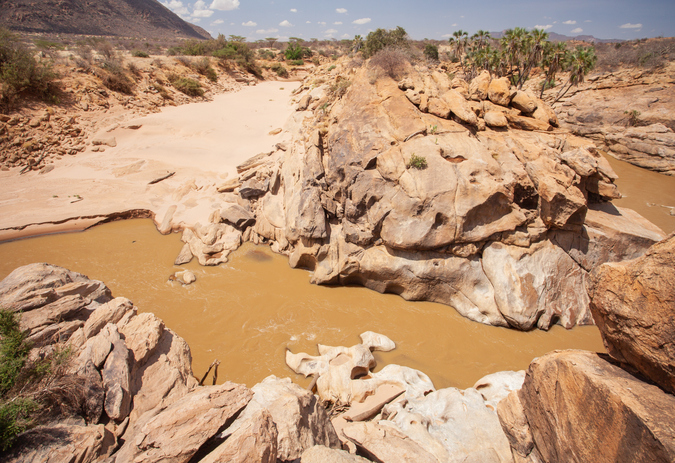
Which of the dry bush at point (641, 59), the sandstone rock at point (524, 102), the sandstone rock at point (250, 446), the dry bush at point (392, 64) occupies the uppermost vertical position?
the dry bush at point (641, 59)

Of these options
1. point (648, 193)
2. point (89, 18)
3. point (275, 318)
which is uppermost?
point (89, 18)

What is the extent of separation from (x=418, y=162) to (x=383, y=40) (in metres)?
7.90

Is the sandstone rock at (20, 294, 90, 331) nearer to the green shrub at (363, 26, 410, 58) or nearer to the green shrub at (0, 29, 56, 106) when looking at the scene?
the green shrub at (363, 26, 410, 58)

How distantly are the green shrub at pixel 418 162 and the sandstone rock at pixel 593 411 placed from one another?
16.0 feet

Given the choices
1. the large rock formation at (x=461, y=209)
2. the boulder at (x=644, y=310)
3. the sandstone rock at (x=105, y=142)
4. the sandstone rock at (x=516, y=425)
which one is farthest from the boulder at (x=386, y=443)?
the sandstone rock at (x=105, y=142)

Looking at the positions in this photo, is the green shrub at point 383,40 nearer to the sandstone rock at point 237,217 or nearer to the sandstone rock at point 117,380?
the sandstone rock at point 237,217

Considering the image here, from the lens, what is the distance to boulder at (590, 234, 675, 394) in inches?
116

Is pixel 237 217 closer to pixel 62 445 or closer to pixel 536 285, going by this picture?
pixel 62 445

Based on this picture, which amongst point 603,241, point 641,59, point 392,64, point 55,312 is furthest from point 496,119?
point 641,59

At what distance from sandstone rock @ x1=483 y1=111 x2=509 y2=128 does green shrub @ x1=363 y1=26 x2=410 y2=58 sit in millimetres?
5507

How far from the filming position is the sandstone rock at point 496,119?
869 cm

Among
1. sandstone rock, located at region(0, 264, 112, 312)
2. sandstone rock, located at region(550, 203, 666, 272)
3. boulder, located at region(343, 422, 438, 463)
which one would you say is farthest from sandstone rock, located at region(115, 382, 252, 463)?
sandstone rock, located at region(550, 203, 666, 272)

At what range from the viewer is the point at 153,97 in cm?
1898

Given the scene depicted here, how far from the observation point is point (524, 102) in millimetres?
9273
